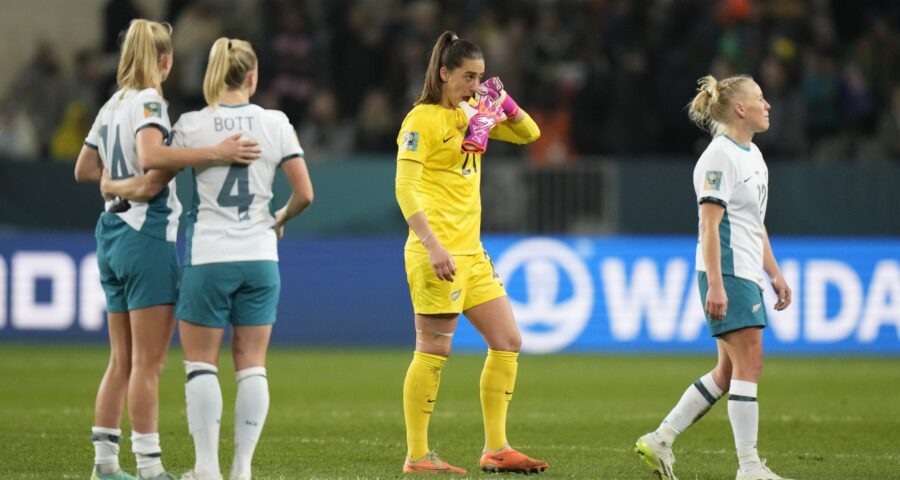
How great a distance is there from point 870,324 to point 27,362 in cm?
885

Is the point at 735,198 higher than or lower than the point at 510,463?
higher

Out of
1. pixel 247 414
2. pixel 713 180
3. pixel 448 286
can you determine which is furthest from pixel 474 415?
pixel 247 414

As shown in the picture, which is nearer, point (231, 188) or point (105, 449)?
point (231, 188)

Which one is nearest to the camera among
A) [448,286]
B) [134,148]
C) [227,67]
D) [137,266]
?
[227,67]

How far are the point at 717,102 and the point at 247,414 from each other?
2834mm

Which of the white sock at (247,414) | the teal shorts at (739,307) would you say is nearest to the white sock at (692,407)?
the teal shorts at (739,307)

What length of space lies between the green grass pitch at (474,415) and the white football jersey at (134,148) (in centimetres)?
152

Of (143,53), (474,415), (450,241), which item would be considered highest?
(143,53)

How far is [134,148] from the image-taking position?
647 cm

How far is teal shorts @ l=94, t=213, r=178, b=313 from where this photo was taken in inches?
249

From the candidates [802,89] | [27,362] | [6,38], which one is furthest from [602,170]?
[6,38]

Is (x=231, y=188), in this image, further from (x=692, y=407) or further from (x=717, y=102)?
(x=692, y=407)

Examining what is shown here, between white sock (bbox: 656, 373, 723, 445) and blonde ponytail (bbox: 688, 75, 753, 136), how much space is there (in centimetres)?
131

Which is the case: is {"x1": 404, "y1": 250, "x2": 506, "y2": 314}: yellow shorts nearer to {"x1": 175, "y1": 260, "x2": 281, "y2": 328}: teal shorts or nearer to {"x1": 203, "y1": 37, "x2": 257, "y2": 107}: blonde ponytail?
{"x1": 175, "y1": 260, "x2": 281, "y2": 328}: teal shorts
